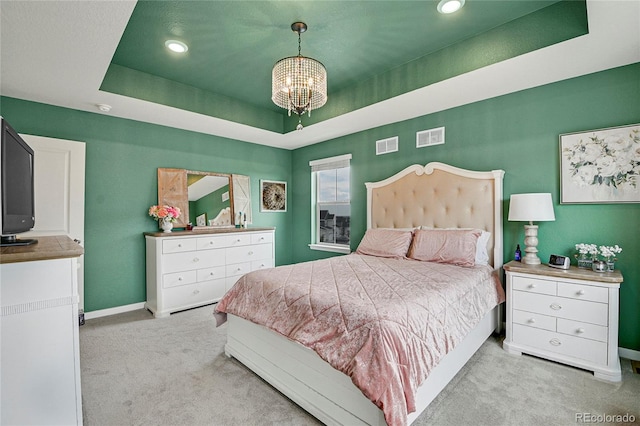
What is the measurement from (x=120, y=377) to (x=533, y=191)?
13.0 ft

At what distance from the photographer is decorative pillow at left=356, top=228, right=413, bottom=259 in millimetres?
3277

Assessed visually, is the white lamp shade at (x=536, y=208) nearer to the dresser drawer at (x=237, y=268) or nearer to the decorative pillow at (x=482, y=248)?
the decorative pillow at (x=482, y=248)

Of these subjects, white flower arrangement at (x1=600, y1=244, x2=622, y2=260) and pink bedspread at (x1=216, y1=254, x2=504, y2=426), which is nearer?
pink bedspread at (x1=216, y1=254, x2=504, y2=426)

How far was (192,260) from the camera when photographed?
3.77 meters

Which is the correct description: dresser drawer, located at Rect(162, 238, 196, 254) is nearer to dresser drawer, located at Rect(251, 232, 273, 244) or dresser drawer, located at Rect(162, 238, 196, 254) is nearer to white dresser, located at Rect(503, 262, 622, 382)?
dresser drawer, located at Rect(251, 232, 273, 244)

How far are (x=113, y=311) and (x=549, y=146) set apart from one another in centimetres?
517

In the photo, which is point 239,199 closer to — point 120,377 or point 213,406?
point 120,377

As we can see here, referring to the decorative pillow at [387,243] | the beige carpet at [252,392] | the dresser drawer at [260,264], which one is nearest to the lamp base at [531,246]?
the beige carpet at [252,392]

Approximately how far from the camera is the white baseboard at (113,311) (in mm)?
3447

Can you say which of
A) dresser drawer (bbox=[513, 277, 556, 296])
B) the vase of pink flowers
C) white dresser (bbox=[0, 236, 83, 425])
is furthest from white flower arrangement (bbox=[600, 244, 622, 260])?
the vase of pink flowers

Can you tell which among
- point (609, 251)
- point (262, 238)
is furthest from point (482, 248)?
point (262, 238)

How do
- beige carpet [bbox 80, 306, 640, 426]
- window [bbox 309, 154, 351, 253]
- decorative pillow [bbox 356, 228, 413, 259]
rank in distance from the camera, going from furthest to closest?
window [bbox 309, 154, 351, 253]
decorative pillow [bbox 356, 228, 413, 259]
beige carpet [bbox 80, 306, 640, 426]

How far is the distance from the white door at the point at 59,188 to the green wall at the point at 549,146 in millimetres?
3865

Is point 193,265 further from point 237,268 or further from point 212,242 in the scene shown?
point 237,268
